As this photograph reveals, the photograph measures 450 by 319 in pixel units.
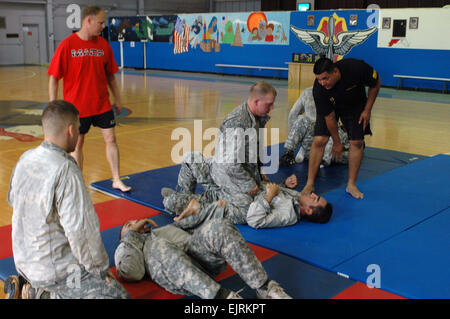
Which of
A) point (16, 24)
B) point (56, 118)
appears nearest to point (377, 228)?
point (56, 118)

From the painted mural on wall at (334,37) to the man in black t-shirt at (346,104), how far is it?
10.8 m

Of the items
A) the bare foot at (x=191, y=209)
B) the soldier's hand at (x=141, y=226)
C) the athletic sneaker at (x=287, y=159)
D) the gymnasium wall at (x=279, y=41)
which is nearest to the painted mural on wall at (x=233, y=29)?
the gymnasium wall at (x=279, y=41)

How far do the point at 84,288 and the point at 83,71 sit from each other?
2747 millimetres

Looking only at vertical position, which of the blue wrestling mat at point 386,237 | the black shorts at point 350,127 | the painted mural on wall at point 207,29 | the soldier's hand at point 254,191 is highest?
the painted mural on wall at point 207,29

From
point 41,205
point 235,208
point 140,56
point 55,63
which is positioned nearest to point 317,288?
point 235,208

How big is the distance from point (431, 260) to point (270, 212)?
128cm

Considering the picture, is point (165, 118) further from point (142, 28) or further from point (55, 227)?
point (142, 28)

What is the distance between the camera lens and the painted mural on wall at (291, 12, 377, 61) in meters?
15.1

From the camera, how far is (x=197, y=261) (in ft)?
9.53

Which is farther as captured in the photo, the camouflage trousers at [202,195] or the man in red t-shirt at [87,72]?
the man in red t-shirt at [87,72]

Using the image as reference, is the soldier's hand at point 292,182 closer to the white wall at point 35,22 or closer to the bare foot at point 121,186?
the bare foot at point 121,186

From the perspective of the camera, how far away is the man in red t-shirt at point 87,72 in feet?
14.5

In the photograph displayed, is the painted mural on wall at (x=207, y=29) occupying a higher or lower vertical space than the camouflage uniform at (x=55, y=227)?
higher

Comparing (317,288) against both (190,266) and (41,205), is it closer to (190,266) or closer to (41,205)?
(190,266)
